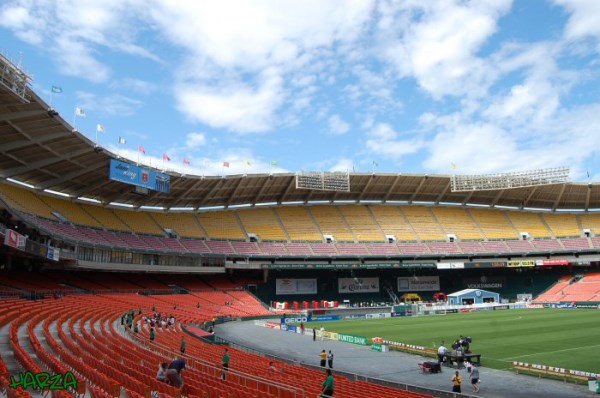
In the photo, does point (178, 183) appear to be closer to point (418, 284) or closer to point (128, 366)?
point (418, 284)

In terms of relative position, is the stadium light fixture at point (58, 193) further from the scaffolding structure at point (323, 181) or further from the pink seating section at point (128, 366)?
the scaffolding structure at point (323, 181)

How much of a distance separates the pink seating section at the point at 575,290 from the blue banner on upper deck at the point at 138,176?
50928 millimetres

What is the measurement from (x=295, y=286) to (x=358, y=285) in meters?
9.47

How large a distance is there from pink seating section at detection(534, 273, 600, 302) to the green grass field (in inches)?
592

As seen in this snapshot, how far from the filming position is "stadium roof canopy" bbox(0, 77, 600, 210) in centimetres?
3500

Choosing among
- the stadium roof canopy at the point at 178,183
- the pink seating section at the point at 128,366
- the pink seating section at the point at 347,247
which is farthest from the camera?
the pink seating section at the point at 347,247

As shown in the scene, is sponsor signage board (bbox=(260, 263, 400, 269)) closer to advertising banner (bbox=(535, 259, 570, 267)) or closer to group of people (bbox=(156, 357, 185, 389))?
advertising banner (bbox=(535, 259, 570, 267))

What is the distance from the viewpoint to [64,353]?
48.4 feet

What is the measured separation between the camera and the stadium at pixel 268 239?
131 feet

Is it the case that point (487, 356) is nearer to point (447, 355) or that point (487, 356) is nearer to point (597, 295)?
point (447, 355)

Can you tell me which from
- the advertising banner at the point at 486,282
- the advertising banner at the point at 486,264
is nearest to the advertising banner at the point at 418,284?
the advertising banner at the point at 486,282

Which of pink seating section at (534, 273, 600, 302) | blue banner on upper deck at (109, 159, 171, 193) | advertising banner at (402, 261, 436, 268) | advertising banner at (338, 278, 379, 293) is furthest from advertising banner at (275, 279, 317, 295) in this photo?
pink seating section at (534, 273, 600, 302)

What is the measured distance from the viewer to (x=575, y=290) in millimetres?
64625

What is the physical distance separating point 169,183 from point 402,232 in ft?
116
